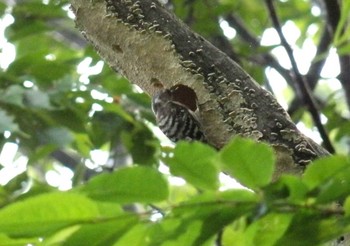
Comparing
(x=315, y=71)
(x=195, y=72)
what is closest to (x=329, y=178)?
(x=195, y=72)

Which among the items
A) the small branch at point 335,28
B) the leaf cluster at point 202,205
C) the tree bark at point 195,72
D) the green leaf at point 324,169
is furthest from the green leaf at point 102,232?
the small branch at point 335,28

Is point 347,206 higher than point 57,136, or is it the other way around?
point 57,136

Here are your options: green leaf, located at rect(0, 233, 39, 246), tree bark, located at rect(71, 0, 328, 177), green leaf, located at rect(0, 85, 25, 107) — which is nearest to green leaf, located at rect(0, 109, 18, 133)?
green leaf, located at rect(0, 85, 25, 107)

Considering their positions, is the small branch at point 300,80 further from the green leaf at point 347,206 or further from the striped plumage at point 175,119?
the green leaf at point 347,206

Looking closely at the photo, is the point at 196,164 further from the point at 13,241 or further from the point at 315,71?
the point at 315,71

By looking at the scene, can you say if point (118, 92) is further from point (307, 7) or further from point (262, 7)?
point (307, 7)
